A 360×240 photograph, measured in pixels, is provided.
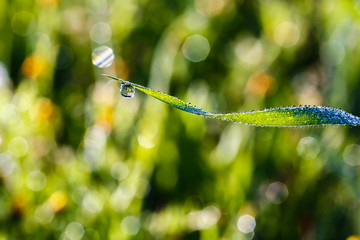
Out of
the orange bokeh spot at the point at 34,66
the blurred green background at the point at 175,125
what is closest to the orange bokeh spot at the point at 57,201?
the blurred green background at the point at 175,125

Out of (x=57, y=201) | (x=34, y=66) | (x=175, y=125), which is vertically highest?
(x=34, y=66)

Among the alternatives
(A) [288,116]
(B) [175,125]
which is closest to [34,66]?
(B) [175,125]

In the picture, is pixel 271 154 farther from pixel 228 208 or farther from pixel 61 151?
pixel 61 151

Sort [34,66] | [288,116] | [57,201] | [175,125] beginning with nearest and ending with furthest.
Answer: [288,116], [57,201], [175,125], [34,66]

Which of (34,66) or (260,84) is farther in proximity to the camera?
(34,66)

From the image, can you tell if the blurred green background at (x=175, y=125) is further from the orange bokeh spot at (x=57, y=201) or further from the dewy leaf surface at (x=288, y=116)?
the dewy leaf surface at (x=288, y=116)

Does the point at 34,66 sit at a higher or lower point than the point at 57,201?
higher

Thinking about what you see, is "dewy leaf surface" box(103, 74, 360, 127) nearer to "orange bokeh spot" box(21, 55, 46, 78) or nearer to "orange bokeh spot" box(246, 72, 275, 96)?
"orange bokeh spot" box(246, 72, 275, 96)

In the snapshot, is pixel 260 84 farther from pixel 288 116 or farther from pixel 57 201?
pixel 288 116

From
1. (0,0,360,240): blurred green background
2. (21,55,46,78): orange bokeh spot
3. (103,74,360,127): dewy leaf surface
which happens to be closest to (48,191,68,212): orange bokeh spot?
(0,0,360,240): blurred green background

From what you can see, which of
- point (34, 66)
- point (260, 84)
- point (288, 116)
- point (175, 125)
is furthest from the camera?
point (34, 66)
